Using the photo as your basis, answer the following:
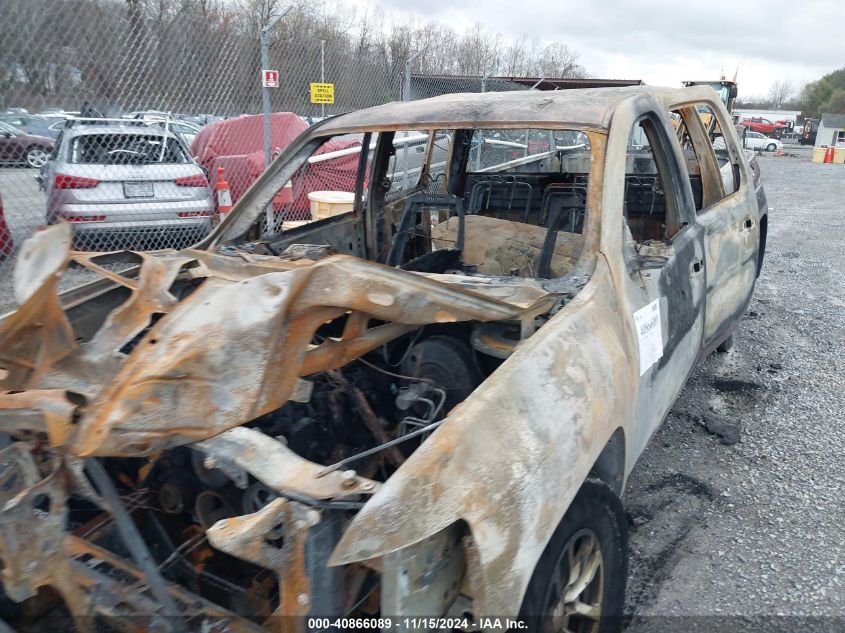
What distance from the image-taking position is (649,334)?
2.35m

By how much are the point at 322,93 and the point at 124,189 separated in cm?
250

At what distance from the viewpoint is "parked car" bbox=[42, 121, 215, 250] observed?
264 inches

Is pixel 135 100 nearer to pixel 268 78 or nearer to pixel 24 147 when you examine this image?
pixel 268 78

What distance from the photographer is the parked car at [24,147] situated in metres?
7.97

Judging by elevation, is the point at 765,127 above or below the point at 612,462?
above

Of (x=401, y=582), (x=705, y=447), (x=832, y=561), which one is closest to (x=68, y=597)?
(x=401, y=582)

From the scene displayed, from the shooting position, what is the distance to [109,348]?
198cm

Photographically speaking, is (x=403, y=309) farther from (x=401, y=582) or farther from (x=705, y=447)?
(x=705, y=447)

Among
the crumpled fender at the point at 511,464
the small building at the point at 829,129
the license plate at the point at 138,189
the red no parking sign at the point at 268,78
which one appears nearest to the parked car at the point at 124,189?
the license plate at the point at 138,189

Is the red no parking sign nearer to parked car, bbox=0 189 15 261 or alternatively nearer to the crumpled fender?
parked car, bbox=0 189 15 261

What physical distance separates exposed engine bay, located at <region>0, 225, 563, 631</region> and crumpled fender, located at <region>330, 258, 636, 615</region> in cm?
9

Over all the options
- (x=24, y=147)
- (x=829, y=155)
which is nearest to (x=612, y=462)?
(x=24, y=147)

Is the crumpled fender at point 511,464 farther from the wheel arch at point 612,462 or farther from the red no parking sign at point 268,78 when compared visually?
the red no parking sign at point 268,78

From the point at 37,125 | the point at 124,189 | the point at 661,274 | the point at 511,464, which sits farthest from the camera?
the point at 37,125
